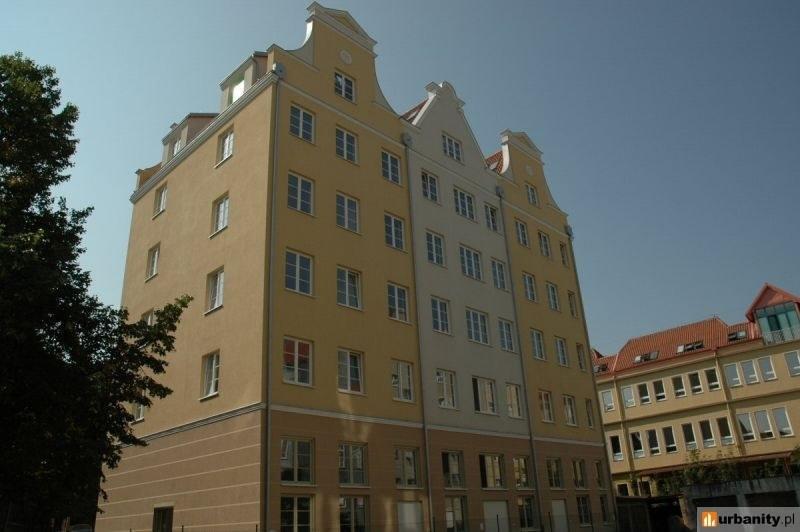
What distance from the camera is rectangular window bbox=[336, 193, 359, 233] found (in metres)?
26.2

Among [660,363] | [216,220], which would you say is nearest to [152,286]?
[216,220]

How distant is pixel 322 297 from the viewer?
78.1 ft

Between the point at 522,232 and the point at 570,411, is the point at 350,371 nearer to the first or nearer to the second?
the point at 570,411

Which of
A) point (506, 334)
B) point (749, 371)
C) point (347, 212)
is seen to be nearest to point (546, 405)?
point (506, 334)

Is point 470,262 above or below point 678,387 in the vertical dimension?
above

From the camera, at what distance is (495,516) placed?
27172 mm

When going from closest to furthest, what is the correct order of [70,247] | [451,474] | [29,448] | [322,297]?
[29,448], [70,247], [322,297], [451,474]

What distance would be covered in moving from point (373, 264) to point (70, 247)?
11.3 metres

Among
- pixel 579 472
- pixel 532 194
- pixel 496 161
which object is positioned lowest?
pixel 579 472

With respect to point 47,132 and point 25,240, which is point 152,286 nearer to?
point 47,132

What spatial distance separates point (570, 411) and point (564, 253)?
419 inches

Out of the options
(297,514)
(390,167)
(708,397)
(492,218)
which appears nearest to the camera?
(297,514)

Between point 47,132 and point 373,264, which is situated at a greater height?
point 47,132

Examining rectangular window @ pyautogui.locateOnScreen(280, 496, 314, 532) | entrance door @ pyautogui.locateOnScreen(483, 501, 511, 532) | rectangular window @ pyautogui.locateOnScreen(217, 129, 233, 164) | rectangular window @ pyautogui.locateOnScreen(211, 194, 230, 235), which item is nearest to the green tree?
rectangular window @ pyautogui.locateOnScreen(280, 496, 314, 532)
